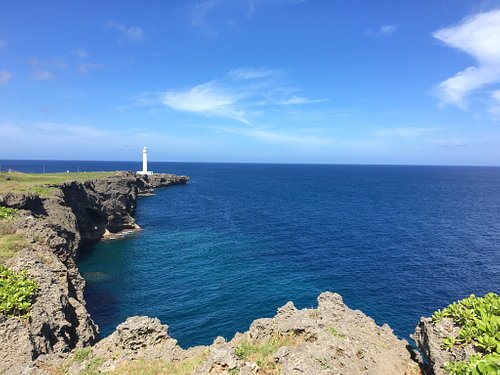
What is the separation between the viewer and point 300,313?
19.9 meters

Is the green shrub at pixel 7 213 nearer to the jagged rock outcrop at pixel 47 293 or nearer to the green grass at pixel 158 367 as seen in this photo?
the jagged rock outcrop at pixel 47 293

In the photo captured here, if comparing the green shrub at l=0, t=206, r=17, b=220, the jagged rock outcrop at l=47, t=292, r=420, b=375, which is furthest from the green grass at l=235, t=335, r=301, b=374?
the green shrub at l=0, t=206, r=17, b=220

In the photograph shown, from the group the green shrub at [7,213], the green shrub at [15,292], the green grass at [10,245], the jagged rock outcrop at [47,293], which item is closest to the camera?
the jagged rock outcrop at [47,293]

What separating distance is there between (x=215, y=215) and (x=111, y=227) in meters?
29.6

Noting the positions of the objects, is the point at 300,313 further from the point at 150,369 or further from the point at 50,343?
the point at 50,343

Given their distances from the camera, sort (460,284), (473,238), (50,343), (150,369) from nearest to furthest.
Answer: (150,369) < (50,343) < (460,284) < (473,238)

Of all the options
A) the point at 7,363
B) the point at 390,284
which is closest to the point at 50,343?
the point at 7,363

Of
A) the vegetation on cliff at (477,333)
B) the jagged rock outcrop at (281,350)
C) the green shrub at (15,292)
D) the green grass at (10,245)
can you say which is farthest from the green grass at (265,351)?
the green grass at (10,245)

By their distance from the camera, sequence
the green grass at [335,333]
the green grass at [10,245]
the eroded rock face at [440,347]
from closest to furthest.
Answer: the eroded rock face at [440,347], the green grass at [335,333], the green grass at [10,245]

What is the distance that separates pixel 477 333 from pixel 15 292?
22.2 meters

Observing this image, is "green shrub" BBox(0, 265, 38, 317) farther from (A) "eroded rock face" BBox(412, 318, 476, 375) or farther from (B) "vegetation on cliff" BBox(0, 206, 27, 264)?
(A) "eroded rock face" BBox(412, 318, 476, 375)

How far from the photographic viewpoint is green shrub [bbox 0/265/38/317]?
58.3ft

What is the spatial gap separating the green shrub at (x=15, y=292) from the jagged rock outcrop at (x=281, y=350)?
4.59 meters

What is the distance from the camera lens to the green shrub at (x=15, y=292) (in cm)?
1778
